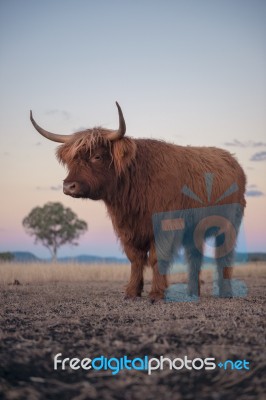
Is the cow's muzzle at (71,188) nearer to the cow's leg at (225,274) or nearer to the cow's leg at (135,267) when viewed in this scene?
the cow's leg at (135,267)

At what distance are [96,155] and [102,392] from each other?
421 cm

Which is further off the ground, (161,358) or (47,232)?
(161,358)

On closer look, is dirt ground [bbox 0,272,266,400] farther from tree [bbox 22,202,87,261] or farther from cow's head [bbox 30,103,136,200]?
tree [bbox 22,202,87,261]

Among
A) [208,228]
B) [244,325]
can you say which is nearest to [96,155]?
[208,228]

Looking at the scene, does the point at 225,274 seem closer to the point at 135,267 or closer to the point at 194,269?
the point at 194,269

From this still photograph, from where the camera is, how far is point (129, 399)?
8.26 feet

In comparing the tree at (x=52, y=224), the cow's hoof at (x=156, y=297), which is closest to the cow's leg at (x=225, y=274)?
the cow's hoof at (x=156, y=297)

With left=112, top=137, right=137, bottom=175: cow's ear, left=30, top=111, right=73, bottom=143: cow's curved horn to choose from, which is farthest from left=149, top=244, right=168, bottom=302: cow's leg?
left=30, top=111, right=73, bottom=143: cow's curved horn

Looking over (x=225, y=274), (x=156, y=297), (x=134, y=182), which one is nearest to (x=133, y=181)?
(x=134, y=182)

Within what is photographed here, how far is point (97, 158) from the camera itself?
655cm

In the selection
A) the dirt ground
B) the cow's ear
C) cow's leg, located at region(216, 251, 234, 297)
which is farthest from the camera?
cow's leg, located at region(216, 251, 234, 297)

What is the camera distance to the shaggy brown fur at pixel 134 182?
648cm

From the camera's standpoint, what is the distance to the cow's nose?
20.2ft

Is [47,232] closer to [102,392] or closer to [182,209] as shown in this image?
[182,209]
